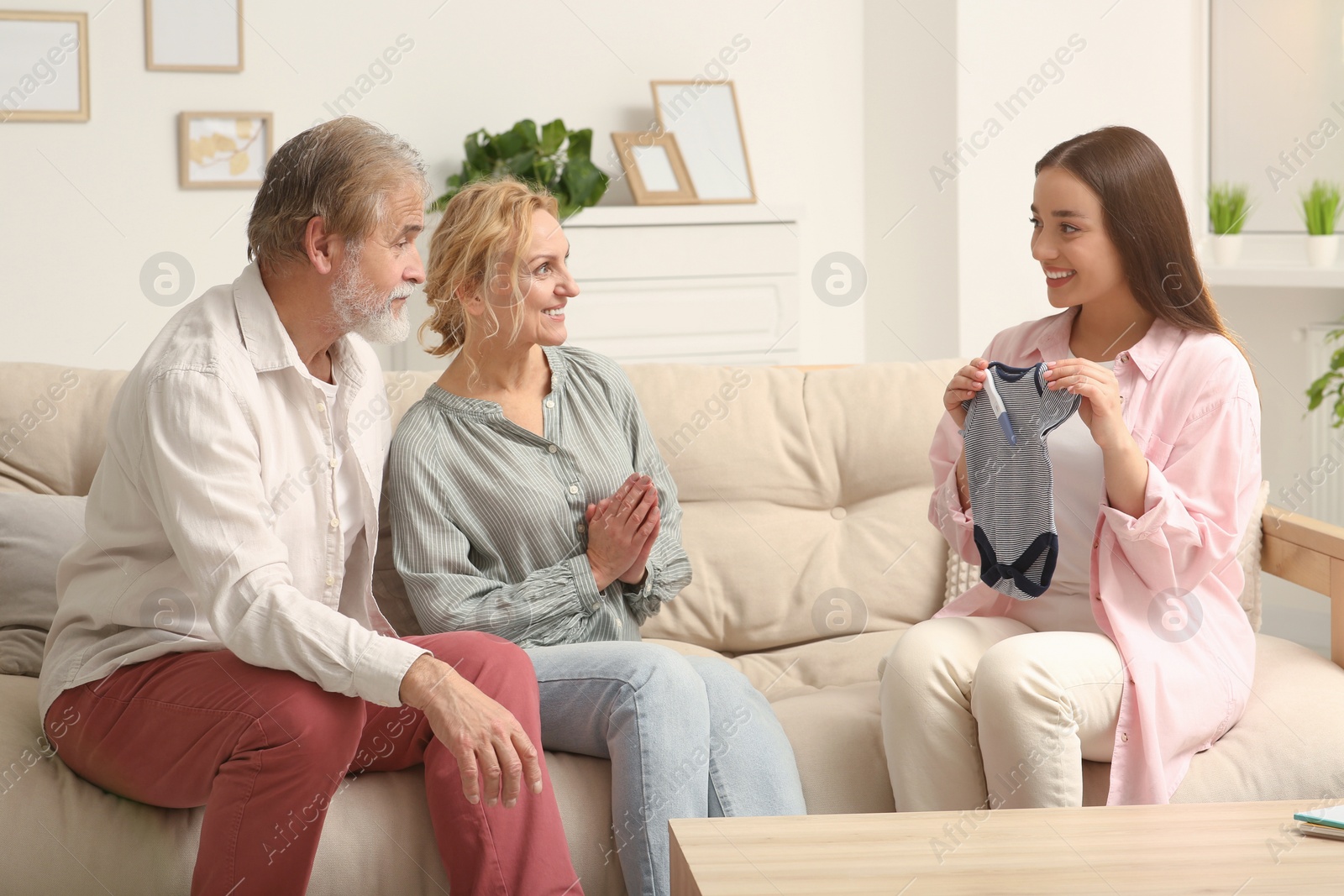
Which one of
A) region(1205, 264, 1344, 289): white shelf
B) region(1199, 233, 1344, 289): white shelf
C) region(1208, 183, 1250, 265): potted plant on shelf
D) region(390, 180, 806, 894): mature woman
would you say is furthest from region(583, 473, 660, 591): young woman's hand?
region(1208, 183, 1250, 265): potted plant on shelf

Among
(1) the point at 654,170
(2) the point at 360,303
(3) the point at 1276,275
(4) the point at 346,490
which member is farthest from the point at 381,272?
(3) the point at 1276,275

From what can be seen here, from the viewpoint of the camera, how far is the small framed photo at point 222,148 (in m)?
3.83

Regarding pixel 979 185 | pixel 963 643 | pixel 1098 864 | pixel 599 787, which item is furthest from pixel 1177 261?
pixel 979 185

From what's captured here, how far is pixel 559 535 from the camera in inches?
73.5

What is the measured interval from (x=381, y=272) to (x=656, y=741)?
0.71 metres

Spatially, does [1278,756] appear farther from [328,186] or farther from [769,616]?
[328,186]

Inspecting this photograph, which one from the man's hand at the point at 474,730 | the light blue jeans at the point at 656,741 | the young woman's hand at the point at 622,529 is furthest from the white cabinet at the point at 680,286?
the man's hand at the point at 474,730

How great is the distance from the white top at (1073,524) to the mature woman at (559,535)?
44cm

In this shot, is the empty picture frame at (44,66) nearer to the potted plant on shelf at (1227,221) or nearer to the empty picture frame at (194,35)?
the empty picture frame at (194,35)

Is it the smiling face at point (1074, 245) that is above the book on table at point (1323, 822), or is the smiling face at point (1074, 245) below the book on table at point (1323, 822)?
above

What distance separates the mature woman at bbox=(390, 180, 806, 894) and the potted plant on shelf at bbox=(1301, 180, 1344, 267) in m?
2.38

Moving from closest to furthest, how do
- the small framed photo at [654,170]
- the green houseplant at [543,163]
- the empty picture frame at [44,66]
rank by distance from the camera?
the empty picture frame at [44,66] < the green houseplant at [543,163] < the small framed photo at [654,170]

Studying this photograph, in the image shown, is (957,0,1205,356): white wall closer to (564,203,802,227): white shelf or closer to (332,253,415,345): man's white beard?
(564,203,802,227): white shelf

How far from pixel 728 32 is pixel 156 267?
2106 millimetres
